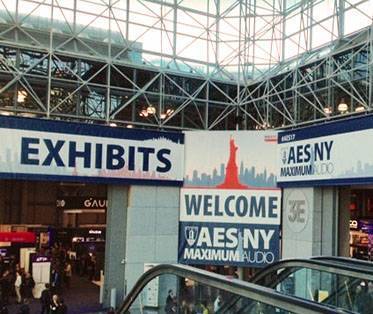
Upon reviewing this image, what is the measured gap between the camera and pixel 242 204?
1770 cm

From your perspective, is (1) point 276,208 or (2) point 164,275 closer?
(2) point 164,275

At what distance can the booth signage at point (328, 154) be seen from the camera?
13.7m

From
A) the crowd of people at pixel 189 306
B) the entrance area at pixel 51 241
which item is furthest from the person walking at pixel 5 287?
the crowd of people at pixel 189 306

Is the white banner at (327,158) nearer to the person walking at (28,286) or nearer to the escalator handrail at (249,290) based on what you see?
the escalator handrail at (249,290)

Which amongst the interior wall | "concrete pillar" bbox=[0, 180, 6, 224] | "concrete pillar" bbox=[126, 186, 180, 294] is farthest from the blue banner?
"concrete pillar" bbox=[0, 180, 6, 224]

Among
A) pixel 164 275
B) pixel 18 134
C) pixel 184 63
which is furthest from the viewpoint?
pixel 184 63

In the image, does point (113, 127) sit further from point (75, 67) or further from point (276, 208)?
point (276, 208)

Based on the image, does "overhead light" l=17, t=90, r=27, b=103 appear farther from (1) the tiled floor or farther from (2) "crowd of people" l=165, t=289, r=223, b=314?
(2) "crowd of people" l=165, t=289, r=223, b=314

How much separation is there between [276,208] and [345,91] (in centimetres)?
424

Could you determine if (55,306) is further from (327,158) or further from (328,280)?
(328,280)

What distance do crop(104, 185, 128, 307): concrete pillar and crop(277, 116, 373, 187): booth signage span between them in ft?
17.0

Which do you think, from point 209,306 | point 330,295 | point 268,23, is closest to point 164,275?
point 209,306

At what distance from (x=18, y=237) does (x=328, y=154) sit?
12.1 metres

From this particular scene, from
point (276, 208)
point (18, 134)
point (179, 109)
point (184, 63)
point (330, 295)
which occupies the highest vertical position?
point (184, 63)
